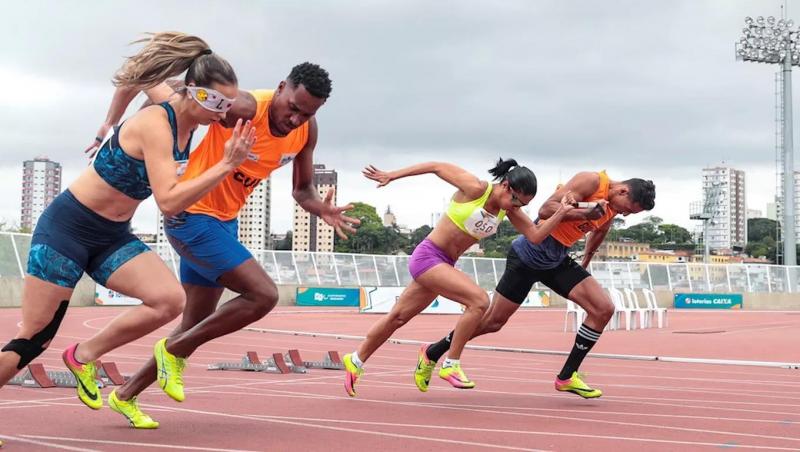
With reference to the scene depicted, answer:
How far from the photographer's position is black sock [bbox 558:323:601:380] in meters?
8.38

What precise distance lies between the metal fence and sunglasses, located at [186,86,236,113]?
26691 mm

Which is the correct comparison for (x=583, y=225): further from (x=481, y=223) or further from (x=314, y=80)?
(x=314, y=80)

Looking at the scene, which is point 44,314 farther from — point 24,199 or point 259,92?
point 24,199

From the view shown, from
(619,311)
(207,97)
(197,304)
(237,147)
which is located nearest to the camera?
(237,147)

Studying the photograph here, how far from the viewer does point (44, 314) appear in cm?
513

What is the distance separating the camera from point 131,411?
5.80 meters

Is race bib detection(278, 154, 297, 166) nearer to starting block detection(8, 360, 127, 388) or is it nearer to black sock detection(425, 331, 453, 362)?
black sock detection(425, 331, 453, 362)

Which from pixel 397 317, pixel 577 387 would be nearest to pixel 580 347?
pixel 577 387

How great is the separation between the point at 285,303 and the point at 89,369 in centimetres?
3246

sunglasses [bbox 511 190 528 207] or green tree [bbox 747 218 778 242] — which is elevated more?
sunglasses [bbox 511 190 528 207]

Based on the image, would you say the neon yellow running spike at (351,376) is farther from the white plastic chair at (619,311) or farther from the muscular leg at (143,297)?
→ the white plastic chair at (619,311)

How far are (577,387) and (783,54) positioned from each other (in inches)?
2301

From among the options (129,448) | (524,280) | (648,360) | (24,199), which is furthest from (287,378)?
(24,199)

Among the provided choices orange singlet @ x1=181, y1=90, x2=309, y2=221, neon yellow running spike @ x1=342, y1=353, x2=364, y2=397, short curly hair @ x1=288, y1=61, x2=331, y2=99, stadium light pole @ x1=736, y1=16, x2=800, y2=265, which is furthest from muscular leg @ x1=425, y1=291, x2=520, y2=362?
stadium light pole @ x1=736, y1=16, x2=800, y2=265
